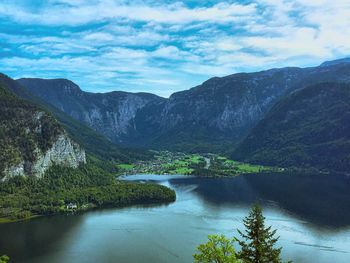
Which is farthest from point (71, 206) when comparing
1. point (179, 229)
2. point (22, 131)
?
point (22, 131)

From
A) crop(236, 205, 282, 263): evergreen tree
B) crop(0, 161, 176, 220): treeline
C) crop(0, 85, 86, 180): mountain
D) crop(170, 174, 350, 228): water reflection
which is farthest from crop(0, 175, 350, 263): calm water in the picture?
crop(236, 205, 282, 263): evergreen tree

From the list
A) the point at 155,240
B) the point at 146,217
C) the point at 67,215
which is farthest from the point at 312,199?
the point at 67,215

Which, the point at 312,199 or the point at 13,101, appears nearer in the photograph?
the point at 312,199

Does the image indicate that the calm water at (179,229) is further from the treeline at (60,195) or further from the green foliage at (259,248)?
the green foliage at (259,248)

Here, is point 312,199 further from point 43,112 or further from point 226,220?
point 43,112

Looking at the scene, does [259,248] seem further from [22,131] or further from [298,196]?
[22,131]

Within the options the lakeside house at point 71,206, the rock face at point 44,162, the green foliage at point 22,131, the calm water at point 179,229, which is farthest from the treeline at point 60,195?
the green foliage at point 22,131
